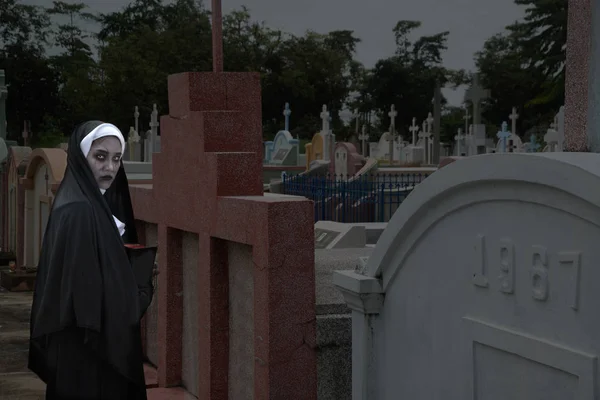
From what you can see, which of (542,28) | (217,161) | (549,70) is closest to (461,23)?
→ (542,28)

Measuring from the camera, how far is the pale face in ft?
12.7

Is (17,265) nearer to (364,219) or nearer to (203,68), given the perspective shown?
(364,219)

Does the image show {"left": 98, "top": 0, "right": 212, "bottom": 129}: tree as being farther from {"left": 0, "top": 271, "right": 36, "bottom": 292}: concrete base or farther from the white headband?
the white headband

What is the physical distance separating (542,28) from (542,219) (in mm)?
63720

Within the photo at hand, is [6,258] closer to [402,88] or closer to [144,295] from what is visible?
[144,295]

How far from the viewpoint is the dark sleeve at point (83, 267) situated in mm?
3598

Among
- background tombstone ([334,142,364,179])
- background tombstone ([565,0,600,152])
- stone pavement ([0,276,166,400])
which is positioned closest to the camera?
background tombstone ([565,0,600,152])

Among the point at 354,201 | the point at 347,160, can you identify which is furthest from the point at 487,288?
the point at 347,160

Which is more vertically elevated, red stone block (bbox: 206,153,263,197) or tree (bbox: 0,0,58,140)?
tree (bbox: 0,0,58,140)

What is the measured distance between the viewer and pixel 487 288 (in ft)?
8.70

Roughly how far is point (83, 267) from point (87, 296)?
0.38 feet

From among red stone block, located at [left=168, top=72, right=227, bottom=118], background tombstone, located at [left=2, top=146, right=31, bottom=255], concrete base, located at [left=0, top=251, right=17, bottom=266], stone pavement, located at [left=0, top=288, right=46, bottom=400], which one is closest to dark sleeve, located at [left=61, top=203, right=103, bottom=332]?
red stone block, located at [left=168, top=72, right=227, bottom=118]

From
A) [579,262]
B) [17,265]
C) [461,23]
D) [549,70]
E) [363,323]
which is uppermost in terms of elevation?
[461,23]

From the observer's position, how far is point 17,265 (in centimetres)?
1203
